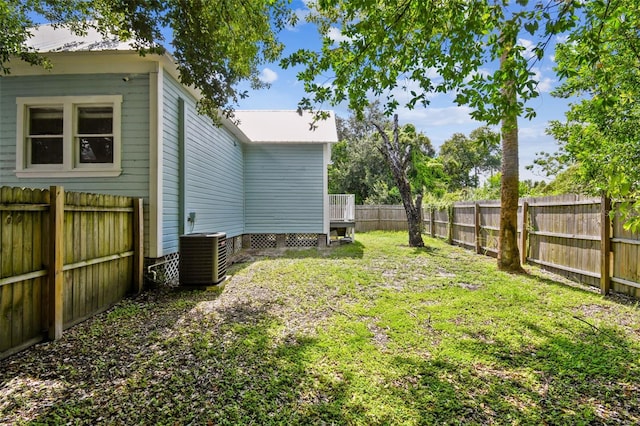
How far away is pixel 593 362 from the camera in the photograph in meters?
2.95

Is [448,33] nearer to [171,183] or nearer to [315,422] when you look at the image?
[315,422]

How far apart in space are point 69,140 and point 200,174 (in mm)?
2504

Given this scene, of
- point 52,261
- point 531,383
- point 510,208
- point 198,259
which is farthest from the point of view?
point 510,208

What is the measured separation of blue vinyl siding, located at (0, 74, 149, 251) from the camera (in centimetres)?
557

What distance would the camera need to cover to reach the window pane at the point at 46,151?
228 inches

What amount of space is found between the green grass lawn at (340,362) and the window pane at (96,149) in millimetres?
2584

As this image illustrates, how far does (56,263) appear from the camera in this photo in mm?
3404

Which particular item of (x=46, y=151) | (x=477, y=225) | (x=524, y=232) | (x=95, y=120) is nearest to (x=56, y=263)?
(x=95, y=120)

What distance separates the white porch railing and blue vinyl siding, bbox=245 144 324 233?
4.32 feet

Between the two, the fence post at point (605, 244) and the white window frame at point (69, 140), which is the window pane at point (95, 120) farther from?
the fence post at point (605, 244)

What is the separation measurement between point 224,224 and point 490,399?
804cm

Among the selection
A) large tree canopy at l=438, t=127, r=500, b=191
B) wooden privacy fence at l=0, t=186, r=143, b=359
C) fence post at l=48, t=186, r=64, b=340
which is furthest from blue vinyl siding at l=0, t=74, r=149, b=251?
large tree canopy at l=438, t=127, r=500, b=191

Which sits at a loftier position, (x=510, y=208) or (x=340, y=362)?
(x=510, y=208)

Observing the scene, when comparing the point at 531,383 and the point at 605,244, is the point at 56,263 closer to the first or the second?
the point at 531,383
